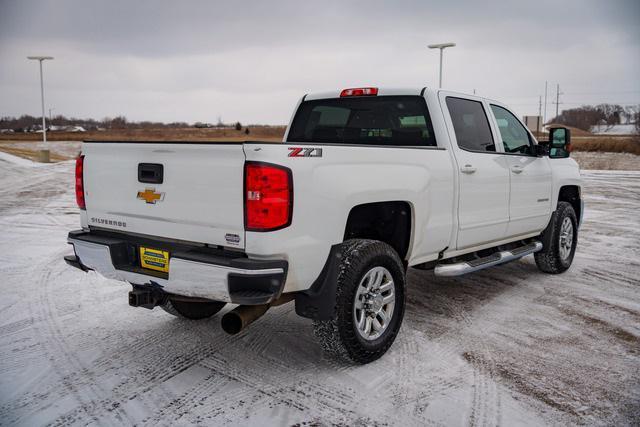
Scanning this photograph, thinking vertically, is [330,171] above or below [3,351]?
above

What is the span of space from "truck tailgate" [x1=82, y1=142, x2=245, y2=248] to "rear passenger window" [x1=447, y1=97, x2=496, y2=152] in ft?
7.93

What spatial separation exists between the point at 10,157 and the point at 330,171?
26.5 m

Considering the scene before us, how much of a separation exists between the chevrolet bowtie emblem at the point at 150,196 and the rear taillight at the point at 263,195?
70 centimetres

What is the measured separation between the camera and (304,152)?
3.35 metres

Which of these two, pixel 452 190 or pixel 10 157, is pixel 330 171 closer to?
pixel 452 190

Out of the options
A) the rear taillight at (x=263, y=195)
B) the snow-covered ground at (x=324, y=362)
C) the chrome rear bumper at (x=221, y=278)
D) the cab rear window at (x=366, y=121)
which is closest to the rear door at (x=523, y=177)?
the snow-covered ground at (x=324, y=362)

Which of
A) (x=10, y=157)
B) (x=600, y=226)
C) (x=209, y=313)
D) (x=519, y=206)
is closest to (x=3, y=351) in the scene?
(x=209, y=313)

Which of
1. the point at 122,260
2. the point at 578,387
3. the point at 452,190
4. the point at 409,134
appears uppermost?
the point at 409,134

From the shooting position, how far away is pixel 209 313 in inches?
193

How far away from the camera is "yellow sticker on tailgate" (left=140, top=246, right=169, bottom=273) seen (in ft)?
11.5

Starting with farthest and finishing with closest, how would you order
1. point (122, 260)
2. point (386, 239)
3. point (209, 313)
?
point (209, 313)
point (386, 239)
point (122, 260)

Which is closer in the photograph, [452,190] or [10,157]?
[452,190]

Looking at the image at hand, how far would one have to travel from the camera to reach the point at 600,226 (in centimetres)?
1003

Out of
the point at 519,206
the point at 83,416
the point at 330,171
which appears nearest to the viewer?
the point at 83,416
